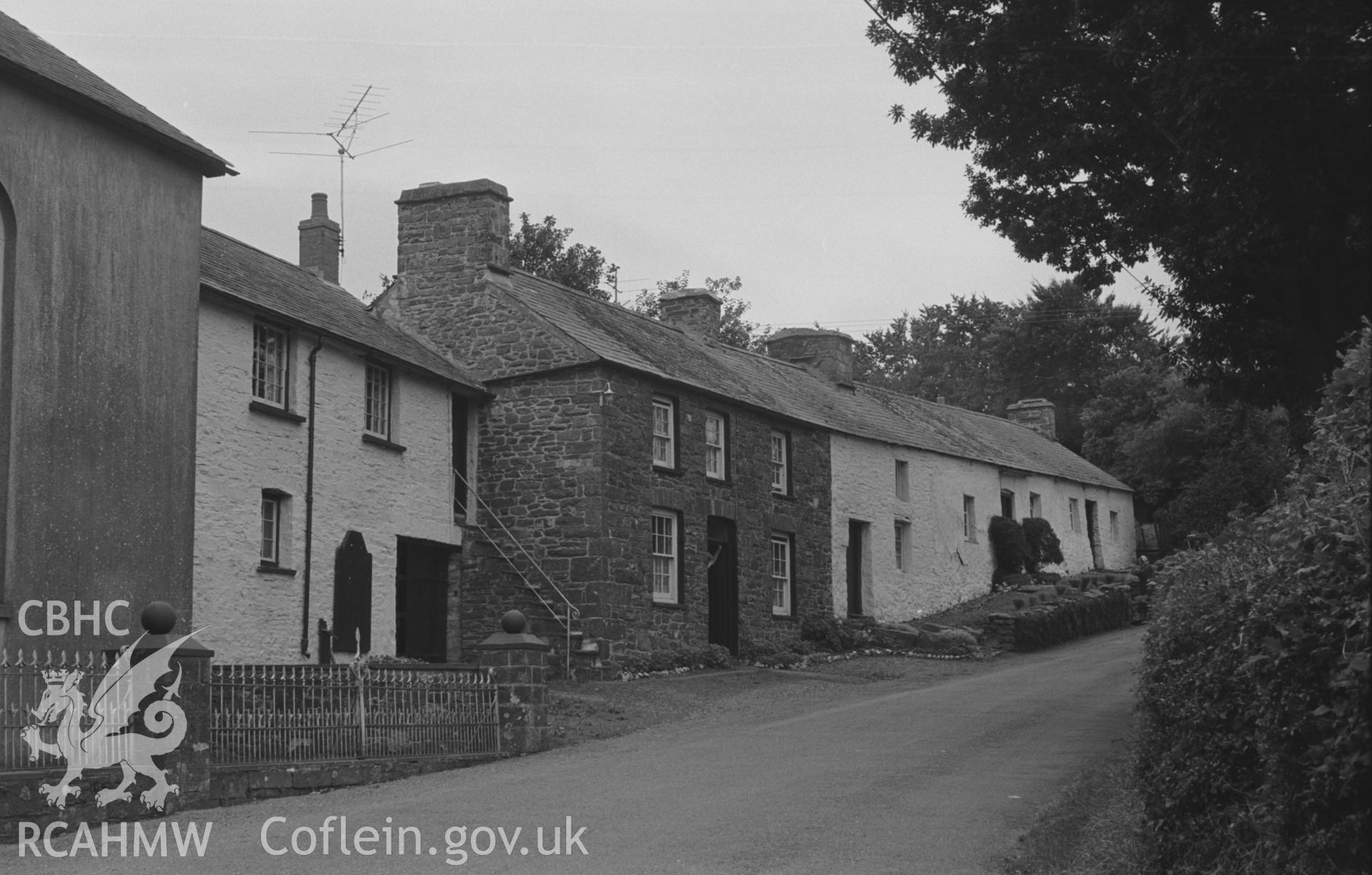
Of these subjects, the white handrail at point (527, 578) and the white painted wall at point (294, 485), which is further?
the white handrail at point (527, 578)

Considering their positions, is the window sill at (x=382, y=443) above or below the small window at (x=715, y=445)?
below

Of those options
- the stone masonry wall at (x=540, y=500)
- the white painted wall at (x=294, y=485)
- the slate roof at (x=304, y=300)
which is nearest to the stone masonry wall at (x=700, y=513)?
→ the stone masonry wall at (x=540, y=500)

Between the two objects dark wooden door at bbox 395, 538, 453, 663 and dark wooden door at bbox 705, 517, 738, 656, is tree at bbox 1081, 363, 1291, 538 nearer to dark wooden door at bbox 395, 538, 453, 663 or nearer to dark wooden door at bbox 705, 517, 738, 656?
dark wooden door at bbox 705, 517, 738, 656

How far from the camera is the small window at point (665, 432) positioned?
2794cm

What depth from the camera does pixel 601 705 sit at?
21.0 m

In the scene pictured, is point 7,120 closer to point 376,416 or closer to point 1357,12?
point 376,416

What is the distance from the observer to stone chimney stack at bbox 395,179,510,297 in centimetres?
2773

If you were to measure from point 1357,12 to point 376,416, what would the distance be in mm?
16574

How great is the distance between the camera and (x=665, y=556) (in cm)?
2761

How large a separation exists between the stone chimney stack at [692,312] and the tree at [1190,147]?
18193 millimetres

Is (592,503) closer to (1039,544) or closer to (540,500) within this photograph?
(540,500)

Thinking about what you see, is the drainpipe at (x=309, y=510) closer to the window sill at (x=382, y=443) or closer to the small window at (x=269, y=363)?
the small window at (x=269, y=363)

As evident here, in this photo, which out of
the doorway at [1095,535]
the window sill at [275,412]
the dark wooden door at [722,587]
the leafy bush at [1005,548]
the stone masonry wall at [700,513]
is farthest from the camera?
the doorway at [1095,535]

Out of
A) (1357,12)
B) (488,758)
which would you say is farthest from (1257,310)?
(488,758)
